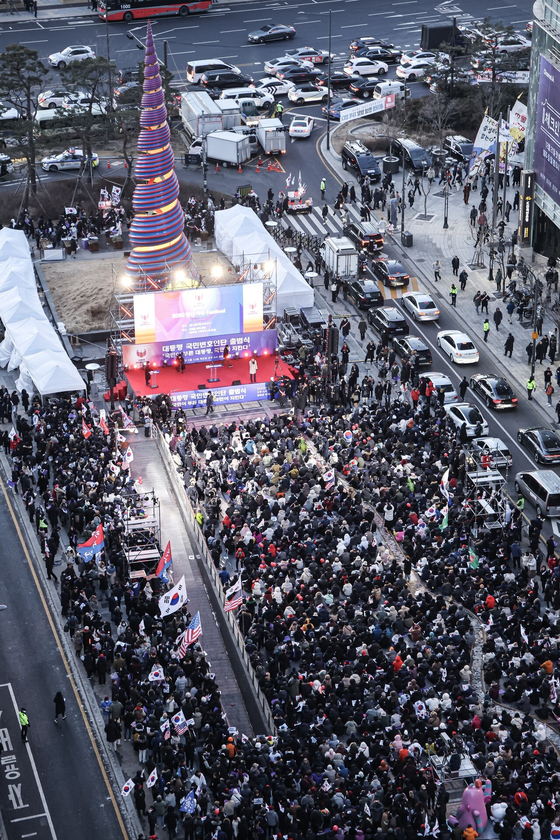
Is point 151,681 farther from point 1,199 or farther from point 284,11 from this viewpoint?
point 284,11

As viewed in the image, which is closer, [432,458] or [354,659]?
[354,659]

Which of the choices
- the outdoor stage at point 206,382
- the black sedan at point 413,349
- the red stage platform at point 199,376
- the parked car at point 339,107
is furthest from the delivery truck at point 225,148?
the black sedan at point 413,349

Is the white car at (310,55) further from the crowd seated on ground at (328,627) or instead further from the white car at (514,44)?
the crowd seated on ground at (328,627)

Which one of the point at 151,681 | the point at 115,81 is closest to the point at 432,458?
the point at 151,681

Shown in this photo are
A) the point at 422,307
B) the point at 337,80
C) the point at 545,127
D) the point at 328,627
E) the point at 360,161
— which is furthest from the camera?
the point at 337,80

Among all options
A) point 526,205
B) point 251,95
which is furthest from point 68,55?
point 526,205

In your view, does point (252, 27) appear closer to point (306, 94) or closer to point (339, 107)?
point (306, 94)

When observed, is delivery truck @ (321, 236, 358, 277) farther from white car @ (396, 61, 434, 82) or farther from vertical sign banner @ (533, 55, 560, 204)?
white car @ (396, 61, 434, 82)
